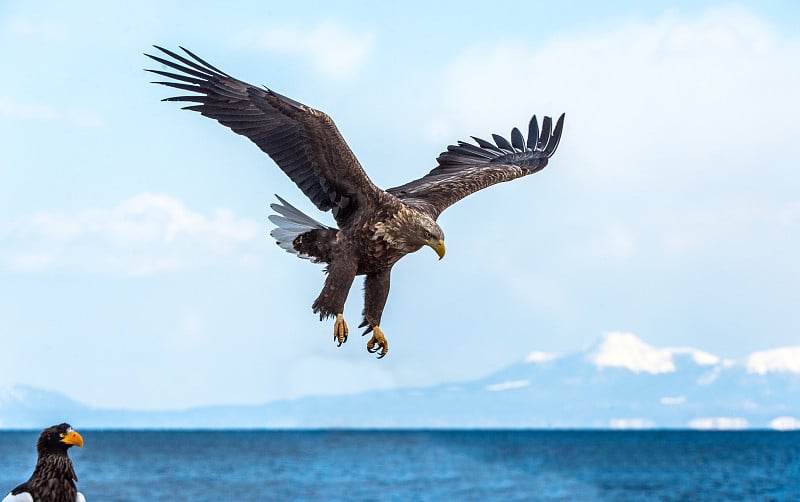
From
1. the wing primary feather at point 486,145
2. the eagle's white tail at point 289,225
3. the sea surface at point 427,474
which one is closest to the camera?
the eagle's white tail at point 289,225

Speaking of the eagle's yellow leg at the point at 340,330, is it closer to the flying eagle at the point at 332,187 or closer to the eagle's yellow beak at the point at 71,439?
the flying eagle at the point at 332,187

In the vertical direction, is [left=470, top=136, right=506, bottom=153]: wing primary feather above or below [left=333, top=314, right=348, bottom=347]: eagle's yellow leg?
above

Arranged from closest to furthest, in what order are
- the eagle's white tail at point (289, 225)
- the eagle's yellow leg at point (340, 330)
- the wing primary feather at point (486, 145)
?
the eagle's yellow leg at point (340, 330) → the eagle's white tail at point (289, 225) → the wing primary feather at point (486, 145)

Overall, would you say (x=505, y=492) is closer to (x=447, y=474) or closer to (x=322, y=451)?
(x=447, y=474)

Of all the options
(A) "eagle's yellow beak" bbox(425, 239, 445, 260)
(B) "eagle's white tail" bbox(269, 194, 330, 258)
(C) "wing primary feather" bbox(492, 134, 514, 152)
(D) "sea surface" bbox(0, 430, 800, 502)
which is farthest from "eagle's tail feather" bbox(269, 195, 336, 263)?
(D) "sea surface" bbox(0, 430, 800, 502)

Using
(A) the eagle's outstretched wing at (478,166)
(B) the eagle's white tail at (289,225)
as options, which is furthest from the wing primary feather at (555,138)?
(B) the eagle's white tail at (289,225)

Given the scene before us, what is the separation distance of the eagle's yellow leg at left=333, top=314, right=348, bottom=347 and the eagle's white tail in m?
1.20

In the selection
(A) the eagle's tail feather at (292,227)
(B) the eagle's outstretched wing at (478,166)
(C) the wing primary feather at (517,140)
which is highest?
(C) the wing primary feather at (517,140)

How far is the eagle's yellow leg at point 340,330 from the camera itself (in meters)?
8.25

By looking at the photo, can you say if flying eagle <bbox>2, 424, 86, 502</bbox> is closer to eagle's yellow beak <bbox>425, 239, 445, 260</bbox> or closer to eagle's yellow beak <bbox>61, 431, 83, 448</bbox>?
eagle's yellow beak <bbox>61, 431, 83, 448</bbox>

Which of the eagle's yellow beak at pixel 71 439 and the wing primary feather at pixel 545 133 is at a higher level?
the wing primary feather at pixel 545 133

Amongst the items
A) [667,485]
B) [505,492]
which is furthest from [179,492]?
[667,485]

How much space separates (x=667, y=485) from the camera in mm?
61438

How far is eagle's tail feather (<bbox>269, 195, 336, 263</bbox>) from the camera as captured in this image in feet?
31.3
